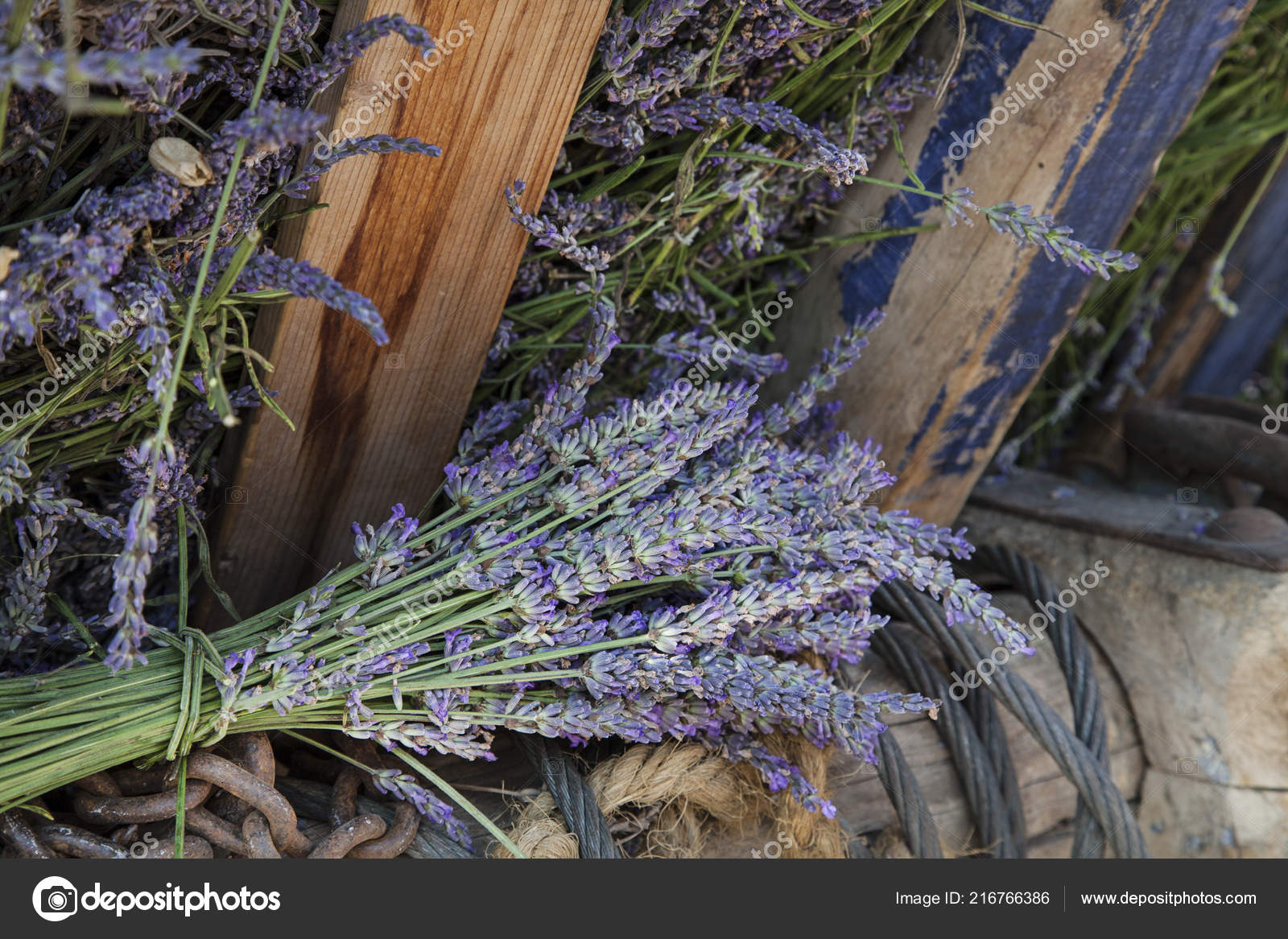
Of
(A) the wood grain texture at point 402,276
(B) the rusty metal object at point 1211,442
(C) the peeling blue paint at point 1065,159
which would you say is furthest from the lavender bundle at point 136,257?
(B) the rusty metal object at point 1211,442

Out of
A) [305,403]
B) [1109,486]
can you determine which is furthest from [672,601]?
[1109,486]

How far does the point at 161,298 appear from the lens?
0.75 m

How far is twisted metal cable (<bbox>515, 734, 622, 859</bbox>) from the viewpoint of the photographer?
90cm

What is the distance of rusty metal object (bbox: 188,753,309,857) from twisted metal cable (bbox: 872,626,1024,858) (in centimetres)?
69

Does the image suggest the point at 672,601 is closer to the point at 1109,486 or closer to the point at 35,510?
the point at 35,510

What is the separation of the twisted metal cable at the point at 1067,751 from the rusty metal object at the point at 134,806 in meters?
0.78

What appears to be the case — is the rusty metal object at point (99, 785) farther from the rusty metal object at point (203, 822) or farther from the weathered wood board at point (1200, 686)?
the weathered wood board at point (1200, 686)

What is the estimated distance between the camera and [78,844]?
0.80 metres

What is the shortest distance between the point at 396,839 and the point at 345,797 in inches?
2.7

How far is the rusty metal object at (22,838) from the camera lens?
0.79m

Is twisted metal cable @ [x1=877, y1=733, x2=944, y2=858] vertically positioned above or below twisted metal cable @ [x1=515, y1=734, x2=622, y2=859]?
above

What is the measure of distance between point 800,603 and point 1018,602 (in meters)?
0.63

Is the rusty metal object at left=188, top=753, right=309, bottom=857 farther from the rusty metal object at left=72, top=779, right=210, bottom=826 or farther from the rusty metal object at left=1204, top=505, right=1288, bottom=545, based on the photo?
the rusty metal object at left=1204, top=505, right=1288, bottom=545

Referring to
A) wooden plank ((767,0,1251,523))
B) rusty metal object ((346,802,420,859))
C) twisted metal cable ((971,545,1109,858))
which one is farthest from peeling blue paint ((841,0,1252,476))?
rusty metal object ((346,802,420,859))
